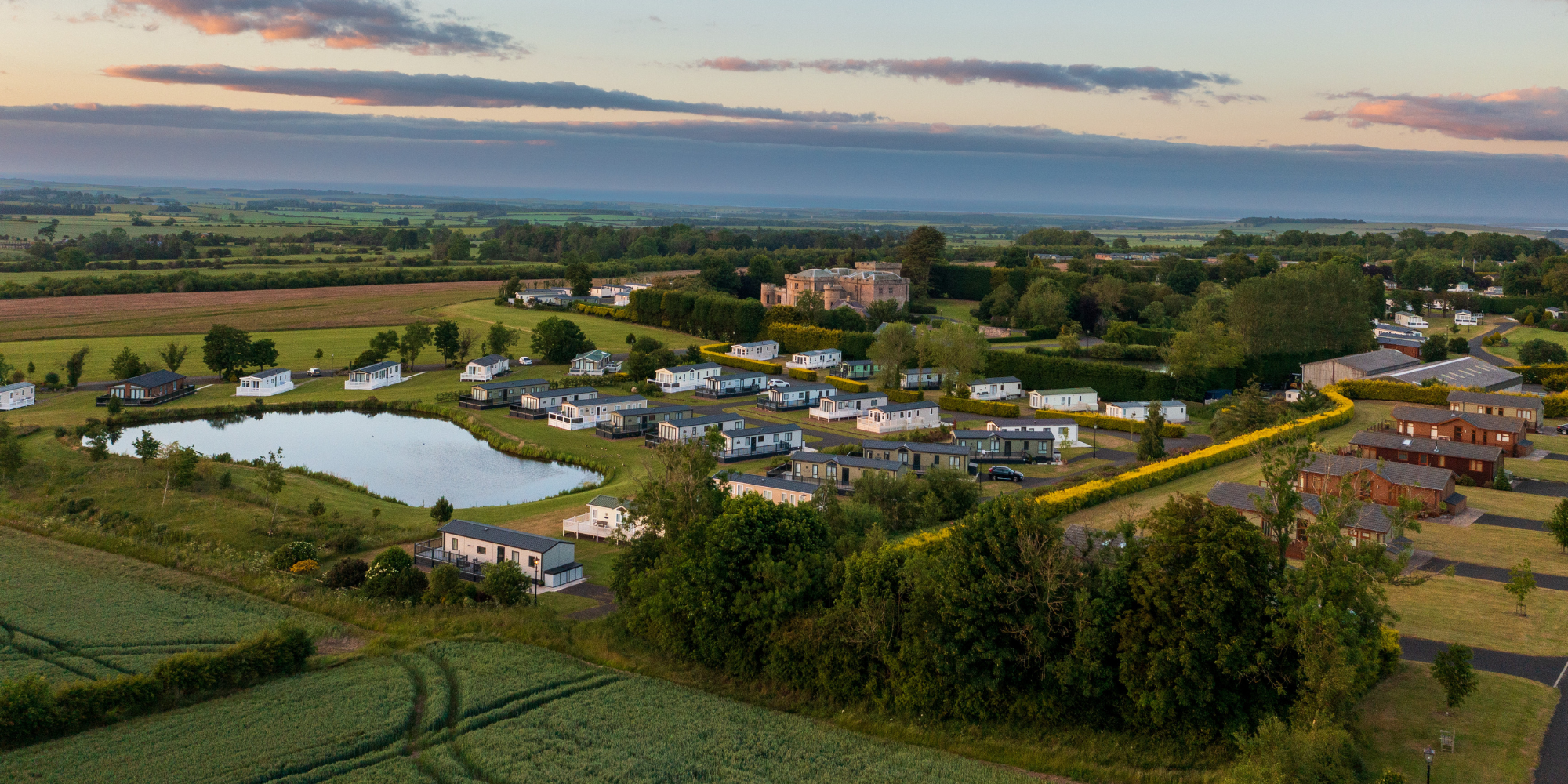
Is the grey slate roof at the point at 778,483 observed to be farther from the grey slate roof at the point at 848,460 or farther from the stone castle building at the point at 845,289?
the stone castle building at the point at 845,289

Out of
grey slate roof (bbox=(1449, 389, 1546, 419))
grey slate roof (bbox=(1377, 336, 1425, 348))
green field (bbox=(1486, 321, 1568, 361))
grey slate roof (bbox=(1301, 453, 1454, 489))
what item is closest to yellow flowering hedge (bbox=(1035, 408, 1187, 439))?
grey slate roof (bbox=(1449, 389, 1546, 419))

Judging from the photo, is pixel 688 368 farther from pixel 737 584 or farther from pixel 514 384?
pixel 737 584

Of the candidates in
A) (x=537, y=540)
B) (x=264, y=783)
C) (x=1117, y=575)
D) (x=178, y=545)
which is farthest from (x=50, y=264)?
(x=1117, y=575)

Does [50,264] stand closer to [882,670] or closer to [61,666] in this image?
[61,666]

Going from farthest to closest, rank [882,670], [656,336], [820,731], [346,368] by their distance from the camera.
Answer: [656,336] → [346,368] → [882,670] → [820,731]

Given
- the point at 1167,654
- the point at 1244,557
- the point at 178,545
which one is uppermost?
the point at 1244,557

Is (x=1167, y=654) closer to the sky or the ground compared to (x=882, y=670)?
closer to the sky

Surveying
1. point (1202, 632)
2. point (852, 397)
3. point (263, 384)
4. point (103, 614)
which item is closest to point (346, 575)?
point (103, 614)
